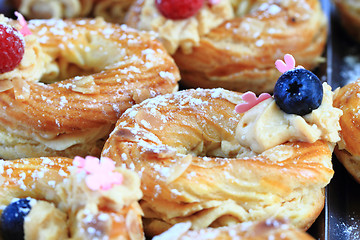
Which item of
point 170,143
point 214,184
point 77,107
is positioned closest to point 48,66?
point 77,107

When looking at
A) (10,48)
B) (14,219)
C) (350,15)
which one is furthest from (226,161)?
(350,15)

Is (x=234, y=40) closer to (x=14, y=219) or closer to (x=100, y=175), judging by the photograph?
(x=100, y=175)

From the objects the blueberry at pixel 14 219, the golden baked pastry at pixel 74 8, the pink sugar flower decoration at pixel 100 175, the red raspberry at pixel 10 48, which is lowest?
the golden baked pastry at pixel 74 8

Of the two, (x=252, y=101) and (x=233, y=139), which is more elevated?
(x=252, y=101)

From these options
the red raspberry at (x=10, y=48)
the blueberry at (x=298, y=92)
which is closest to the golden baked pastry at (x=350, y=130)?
the blueberry at (x=298, y=92)

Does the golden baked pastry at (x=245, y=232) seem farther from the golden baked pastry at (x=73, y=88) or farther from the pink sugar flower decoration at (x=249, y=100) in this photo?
the golden baked pastry at (x=73, y=88)

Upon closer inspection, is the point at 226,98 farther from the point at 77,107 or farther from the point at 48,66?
the point at 48,66
